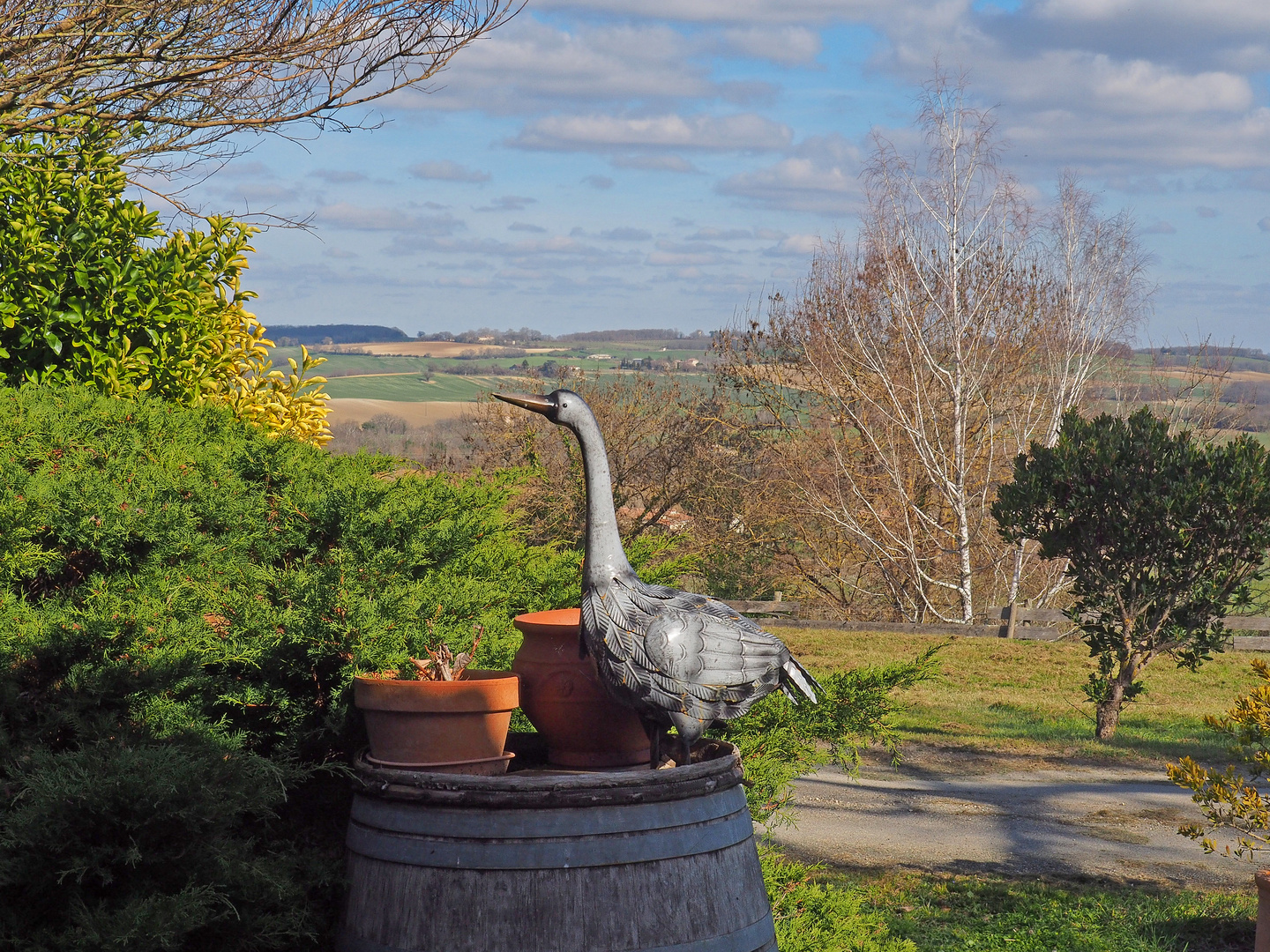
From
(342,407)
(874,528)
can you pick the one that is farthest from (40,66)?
(342,407)

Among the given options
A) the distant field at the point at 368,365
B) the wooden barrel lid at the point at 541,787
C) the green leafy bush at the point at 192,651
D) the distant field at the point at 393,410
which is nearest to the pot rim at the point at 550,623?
the green leafy bush at the point at 192,651

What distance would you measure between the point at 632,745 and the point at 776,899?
1.29 m

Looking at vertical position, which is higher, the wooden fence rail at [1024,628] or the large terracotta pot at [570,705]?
the large terracotta pot at [570,705]

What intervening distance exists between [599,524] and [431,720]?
0.66 metres

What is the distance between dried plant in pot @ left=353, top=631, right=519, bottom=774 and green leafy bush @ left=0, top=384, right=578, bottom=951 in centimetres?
24

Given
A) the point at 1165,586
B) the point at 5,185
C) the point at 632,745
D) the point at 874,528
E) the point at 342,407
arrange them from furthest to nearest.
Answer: the point at 342,407 → the point at 874,528 → the point at 1165,586 → the point at 5,185 → the point at 632,745

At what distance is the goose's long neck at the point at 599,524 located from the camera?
279 centimetres

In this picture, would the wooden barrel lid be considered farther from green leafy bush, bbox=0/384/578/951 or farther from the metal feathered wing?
green leafy bush, bbox=0/384/578/951

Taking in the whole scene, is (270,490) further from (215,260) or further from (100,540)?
(215,260)

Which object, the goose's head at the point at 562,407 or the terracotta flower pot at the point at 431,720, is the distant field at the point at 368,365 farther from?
the terracotta flower pot at the point at 431,720

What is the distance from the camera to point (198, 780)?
2455 mm

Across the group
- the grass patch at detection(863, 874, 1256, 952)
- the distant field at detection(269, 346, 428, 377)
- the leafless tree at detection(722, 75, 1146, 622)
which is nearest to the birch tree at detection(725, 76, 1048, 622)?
the leafless tree at detection(722, 75, 1146, 622)

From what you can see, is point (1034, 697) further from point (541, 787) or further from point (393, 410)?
point (393, 410)

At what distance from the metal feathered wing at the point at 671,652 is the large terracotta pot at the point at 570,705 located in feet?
0.73
